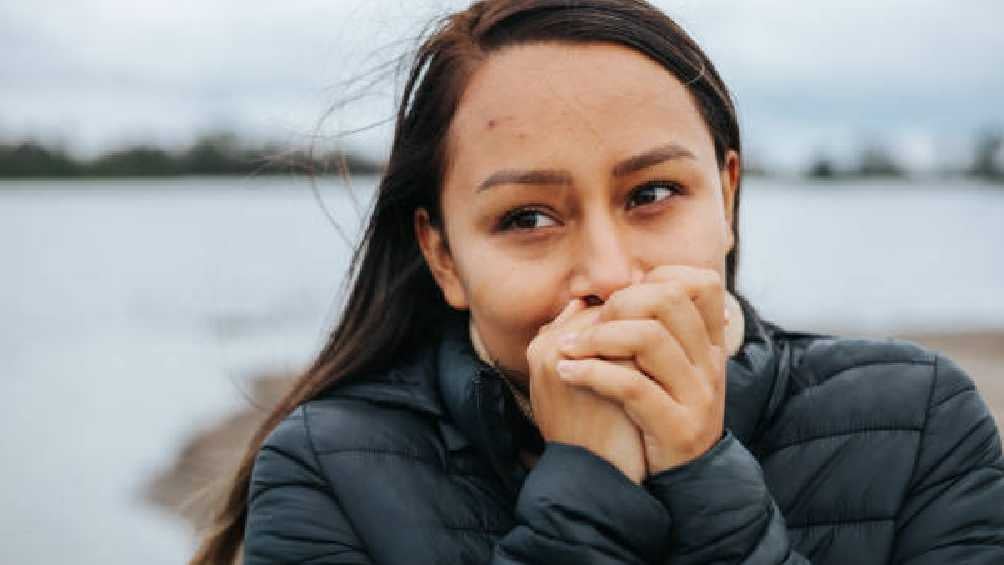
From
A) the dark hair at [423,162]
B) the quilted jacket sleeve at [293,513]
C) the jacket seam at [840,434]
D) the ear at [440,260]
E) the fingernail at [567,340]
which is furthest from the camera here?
the ear at [440,260]

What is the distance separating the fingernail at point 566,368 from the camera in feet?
6.77

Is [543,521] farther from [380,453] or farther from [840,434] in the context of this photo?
[840,434]

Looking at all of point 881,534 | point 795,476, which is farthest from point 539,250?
point 881,534

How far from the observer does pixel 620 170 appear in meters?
2.21

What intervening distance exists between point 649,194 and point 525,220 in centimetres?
27

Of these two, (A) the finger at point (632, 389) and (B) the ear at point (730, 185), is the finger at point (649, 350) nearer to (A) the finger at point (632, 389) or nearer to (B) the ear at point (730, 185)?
(A) the finger at point (632, 389)

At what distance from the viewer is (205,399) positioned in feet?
39.1

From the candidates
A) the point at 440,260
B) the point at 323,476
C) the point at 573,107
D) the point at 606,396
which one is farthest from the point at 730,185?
the point at 323,476

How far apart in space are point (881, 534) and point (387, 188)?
144cm

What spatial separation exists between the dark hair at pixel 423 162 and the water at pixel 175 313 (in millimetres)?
433

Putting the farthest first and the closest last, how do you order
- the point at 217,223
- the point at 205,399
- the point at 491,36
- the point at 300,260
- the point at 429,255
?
the point at 217,223 < the point at 300,260 < the point at 205,399 < the point at 429,255 < the point at 491,36

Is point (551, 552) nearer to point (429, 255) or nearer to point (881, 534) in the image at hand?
point (881, 534)

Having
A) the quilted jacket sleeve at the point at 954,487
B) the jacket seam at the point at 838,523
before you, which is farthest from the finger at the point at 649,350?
the quilted jacket sleeve at the point at 954,487

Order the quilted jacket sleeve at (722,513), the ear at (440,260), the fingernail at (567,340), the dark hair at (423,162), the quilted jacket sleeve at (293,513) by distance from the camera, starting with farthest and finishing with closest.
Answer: the ear at (440,260) → the dark hair at (423,162) → the quilted jacket sleeve at (293,513) → the fingernail at (567,340) → the quilted jacket sleeve at (722,513)
